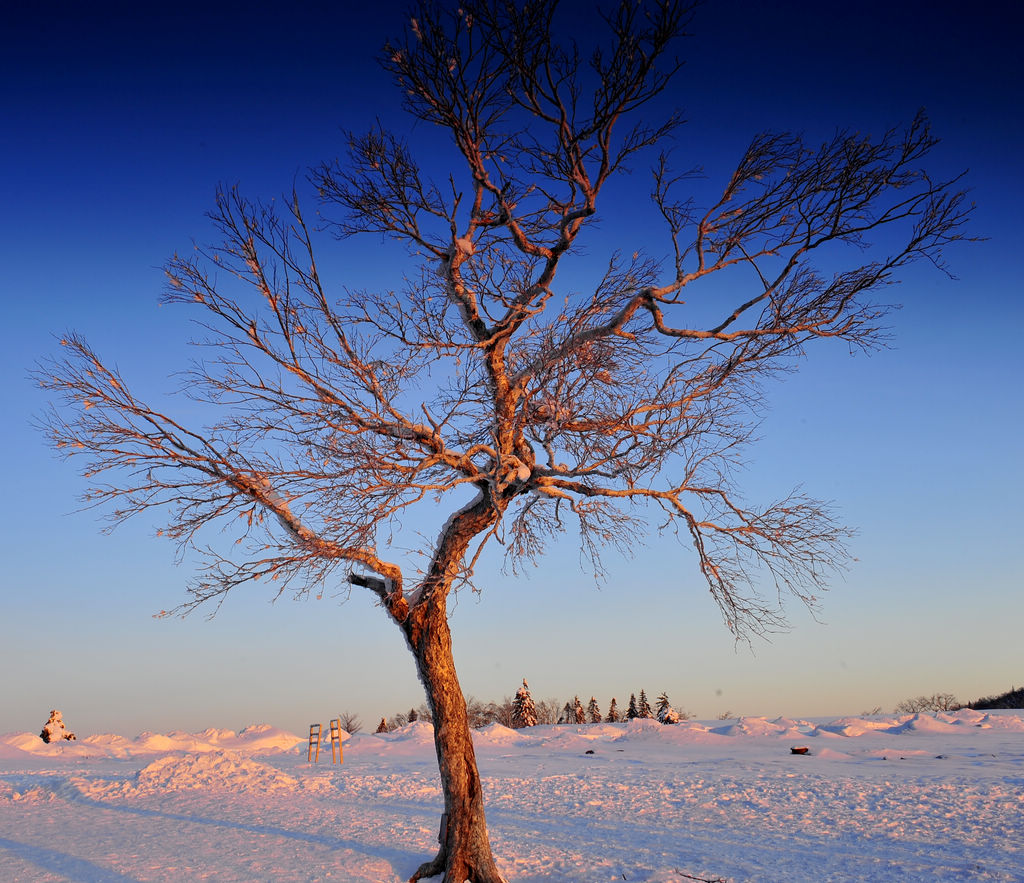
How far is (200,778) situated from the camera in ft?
55.0

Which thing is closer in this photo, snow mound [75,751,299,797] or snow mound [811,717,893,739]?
snow mound [75,751,299,797]

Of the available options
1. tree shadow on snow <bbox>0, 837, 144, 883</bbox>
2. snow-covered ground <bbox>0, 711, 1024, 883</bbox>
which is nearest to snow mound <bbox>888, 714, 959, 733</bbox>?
snow-covered ground <bbox>0, 711, 1024, 883</bbox>

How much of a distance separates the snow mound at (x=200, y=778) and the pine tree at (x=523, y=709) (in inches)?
1016

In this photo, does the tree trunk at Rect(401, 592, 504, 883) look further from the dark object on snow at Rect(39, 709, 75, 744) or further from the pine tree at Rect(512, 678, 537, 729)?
the pine tree at Rect(512, 678, 537, 729)

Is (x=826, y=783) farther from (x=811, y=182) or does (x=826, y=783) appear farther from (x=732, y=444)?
(x=811, y=182)

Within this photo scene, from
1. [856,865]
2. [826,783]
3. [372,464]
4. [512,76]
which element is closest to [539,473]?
[372,464]

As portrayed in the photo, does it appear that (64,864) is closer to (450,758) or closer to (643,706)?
(450,758)

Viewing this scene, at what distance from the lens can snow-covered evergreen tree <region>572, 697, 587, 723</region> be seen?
1949 inches

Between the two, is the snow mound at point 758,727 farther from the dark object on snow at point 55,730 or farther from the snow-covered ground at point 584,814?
the dark object on snow at point 55,730

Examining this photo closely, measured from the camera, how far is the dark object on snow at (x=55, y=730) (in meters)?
30.9

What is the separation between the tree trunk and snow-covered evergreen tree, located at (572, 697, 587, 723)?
140 ft

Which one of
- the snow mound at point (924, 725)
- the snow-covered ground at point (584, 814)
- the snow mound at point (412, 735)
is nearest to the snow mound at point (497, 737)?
the snow mound at point (412, 735)

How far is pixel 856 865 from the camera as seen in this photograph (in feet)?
30.5

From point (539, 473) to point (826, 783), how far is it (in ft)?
32.6
